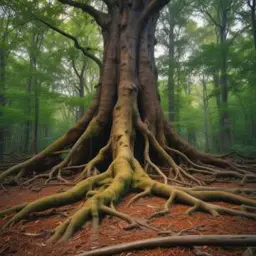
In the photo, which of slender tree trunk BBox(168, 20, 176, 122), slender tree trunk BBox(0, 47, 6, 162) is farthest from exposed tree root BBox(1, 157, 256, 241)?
slender tree trunk BBox(168, 20, 176, 122)

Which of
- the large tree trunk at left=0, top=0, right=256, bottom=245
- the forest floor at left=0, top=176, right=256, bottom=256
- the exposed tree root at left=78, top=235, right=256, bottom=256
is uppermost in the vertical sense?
the large tree trunk at left=0, top=0, right=256, bottom=245

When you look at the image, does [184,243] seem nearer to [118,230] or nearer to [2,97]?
[118,230]

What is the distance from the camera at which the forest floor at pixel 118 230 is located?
6.64 ft

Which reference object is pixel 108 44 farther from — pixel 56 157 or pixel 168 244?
pixel 168 244

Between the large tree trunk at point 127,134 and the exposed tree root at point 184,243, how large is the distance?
5.24 feet

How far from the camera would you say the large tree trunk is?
411cm

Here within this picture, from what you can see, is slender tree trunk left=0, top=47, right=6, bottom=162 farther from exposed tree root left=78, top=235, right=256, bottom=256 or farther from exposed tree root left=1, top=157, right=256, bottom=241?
exposed tree root left=78, top=235, right=256, bottom=256

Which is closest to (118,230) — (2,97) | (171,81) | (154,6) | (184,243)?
(184,243)

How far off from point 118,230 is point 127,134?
10.1 feet

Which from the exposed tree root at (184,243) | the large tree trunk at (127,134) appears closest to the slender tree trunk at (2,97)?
the large tree trunk at (127,134)

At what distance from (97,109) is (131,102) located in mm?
1314

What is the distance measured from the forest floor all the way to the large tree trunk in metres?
0.58

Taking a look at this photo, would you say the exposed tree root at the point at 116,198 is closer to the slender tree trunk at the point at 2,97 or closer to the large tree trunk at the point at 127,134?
the large tree trunk at the point at 127,134

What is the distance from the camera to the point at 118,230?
247 cm
